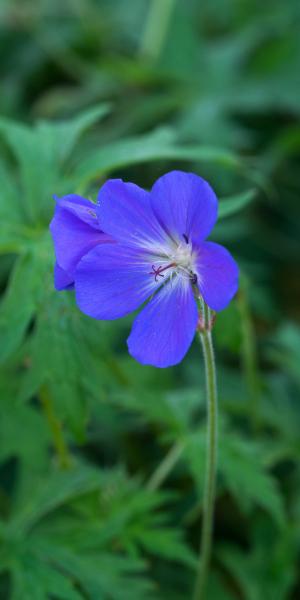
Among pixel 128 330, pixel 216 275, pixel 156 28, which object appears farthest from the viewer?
pixel 156 28

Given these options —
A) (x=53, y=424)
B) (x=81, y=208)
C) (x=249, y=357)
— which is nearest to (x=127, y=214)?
(x=81, y=208)

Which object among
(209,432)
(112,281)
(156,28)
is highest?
(156,28)

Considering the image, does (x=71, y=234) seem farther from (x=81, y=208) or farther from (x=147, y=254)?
(x=147, y=254)

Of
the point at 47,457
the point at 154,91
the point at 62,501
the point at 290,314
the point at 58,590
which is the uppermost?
the point at 154,91

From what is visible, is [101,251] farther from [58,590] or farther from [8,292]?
[58,590]

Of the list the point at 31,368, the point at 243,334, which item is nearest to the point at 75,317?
the point at 31,368

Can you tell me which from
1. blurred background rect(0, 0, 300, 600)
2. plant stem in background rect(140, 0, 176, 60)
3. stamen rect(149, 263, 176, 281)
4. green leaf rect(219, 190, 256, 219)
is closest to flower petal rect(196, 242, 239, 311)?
stamen rect(149, 263, 176, 281)

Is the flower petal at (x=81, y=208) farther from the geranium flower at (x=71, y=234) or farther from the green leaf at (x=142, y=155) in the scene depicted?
the green leaf at (x=142, y=155)

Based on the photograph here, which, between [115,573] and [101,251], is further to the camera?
[115,573]
